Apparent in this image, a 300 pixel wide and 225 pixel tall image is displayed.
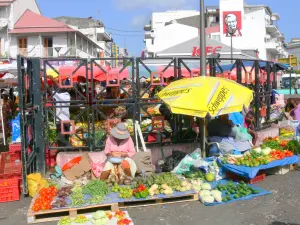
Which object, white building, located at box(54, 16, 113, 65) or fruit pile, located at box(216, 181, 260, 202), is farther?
white building, located at box(54, 16, 113, 65)

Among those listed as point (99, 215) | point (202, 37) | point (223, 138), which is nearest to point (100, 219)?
point (99, 215)

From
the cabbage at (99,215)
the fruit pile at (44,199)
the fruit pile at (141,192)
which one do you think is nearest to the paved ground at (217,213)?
the fruit pile at (141,192)

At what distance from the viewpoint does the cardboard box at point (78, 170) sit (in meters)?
7.64

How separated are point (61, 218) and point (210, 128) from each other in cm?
468

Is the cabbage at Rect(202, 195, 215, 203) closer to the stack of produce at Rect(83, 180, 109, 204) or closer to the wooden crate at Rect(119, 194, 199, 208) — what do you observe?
the wooden crate at Rect(119, 194, 199, 208)

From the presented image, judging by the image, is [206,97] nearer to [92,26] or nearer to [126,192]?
[126,192]

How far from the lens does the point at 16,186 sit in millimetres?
6883

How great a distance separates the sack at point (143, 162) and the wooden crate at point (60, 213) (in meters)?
1.74

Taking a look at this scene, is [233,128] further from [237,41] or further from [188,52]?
[237,41]

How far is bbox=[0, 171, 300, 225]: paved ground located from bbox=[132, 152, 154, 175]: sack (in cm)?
161

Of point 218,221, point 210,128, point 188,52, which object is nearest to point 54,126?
point 210,128

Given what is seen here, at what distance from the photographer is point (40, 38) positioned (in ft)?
127

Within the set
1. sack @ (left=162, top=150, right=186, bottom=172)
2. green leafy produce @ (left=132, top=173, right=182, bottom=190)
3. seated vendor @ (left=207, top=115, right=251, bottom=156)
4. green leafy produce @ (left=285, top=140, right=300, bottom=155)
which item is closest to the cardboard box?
green leafy produce @ (left=132, top=173, right=182, bottom=190)

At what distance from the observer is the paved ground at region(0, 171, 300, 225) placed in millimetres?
5723
